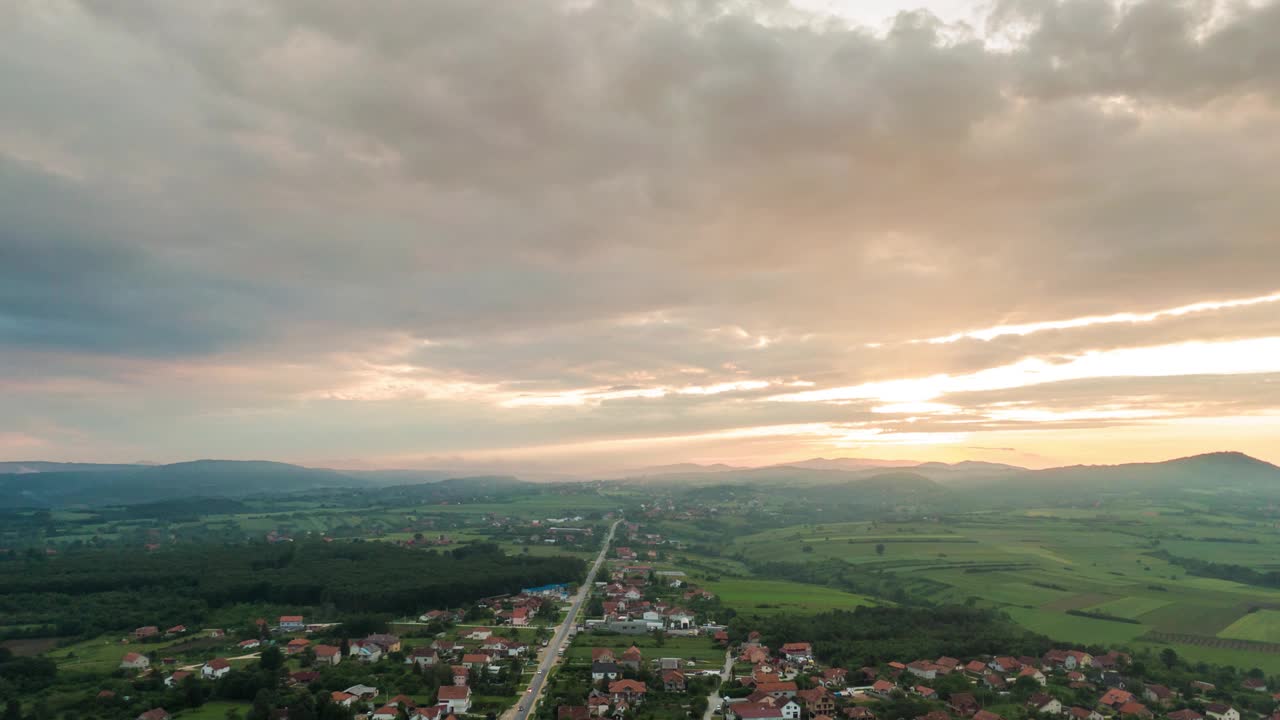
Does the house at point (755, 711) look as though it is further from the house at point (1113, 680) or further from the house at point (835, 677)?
the house at point (1113, 680)

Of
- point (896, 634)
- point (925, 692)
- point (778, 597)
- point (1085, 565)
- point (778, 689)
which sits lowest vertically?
point (1085, 565)

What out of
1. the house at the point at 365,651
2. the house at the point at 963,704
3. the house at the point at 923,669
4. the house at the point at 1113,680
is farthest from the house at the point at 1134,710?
the house at the point at 365,651

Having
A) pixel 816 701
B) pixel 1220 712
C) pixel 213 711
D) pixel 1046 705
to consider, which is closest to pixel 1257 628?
pixel 1220 712

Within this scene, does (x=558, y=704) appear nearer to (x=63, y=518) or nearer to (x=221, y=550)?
(x=221, y=550)

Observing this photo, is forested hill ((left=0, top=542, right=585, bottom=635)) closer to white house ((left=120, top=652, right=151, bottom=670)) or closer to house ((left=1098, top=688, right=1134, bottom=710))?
white house ((left=120, top=652, right=151, bottom=670))

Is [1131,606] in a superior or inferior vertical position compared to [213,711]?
inferior

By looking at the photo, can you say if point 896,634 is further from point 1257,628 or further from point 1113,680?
point 1257,628

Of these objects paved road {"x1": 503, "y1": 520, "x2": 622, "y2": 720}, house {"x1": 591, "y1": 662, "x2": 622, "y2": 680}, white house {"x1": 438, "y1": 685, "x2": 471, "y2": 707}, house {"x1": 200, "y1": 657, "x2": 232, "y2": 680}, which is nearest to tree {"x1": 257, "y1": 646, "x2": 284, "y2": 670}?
house {"x1": 200, "y1": 657, "x2": 232, "y2": 680}

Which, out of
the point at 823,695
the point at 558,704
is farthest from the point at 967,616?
the point at 558,704
